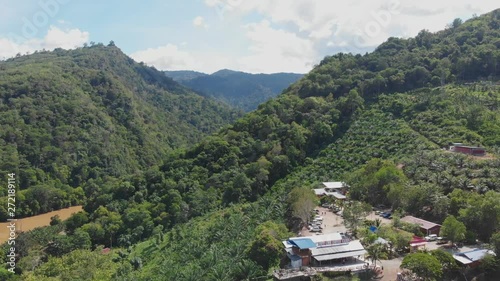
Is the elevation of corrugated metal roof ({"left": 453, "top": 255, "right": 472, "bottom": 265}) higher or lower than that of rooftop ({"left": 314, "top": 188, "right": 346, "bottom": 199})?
lower

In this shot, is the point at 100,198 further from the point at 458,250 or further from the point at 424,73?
the point at 424,73

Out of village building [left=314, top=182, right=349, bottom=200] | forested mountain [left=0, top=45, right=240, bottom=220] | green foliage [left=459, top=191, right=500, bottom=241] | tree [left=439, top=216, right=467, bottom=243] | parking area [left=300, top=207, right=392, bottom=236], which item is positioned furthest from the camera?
forested mountain [left=0, top=45, right=240, bottom=220]

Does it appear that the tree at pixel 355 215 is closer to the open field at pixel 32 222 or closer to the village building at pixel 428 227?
the village building at pixel 428 227

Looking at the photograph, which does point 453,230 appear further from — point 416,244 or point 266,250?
point 266,250

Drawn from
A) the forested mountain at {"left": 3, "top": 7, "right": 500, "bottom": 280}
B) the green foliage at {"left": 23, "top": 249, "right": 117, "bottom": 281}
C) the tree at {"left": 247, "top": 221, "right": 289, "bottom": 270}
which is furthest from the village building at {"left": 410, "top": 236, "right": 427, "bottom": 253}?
the green foliage at {"left": 23, "top": 249, "right": 117, "bottom": 281}

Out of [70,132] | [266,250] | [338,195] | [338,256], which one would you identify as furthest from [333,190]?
[70,132]

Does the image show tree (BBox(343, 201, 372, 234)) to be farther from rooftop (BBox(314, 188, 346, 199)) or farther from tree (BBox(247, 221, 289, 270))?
rooftop (BBox(314, 188, 346, 199))
